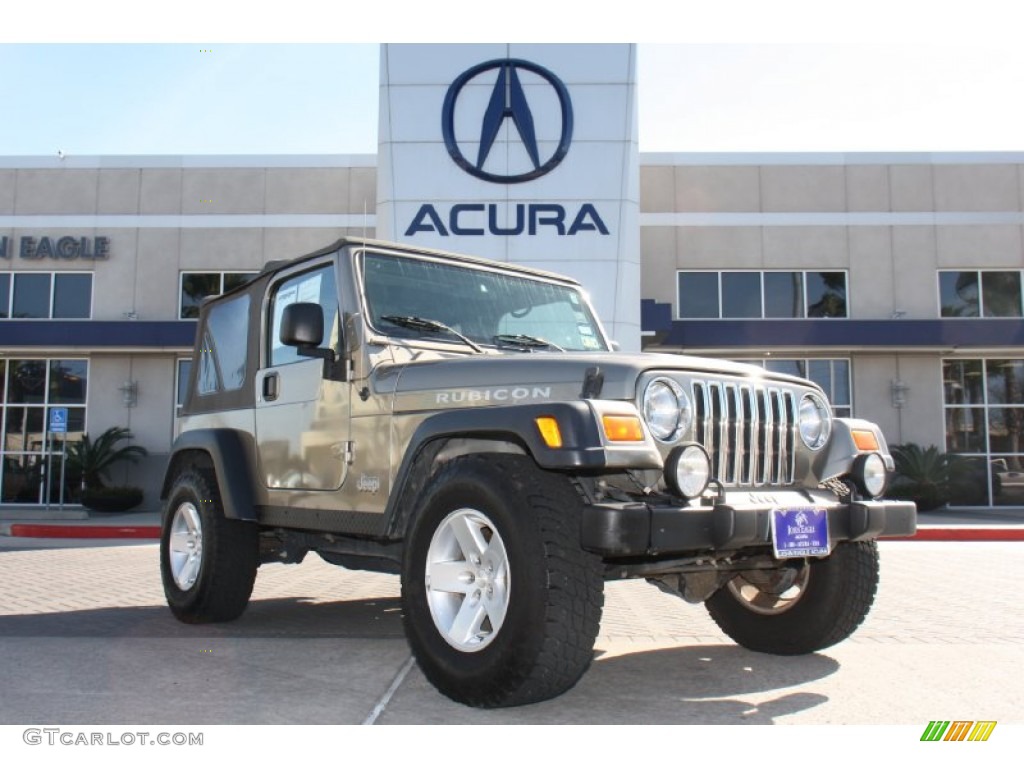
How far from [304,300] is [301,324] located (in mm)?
1047

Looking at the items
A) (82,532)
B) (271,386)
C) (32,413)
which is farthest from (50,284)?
(271,386)

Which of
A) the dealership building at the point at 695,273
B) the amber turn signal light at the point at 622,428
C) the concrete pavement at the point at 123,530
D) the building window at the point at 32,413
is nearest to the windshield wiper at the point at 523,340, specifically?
the amber turn signal light at the point at 622,428

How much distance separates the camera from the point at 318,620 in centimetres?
611

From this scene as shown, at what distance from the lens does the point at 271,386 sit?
18.1ft

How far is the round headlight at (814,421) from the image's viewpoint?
4465 millimetres

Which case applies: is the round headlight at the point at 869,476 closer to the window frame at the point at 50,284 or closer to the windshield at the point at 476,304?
the windshield at the point at 476,304

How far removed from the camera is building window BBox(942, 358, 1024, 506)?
827 inches

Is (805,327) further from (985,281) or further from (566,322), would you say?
(566,322)

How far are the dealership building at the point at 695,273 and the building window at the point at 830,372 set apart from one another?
0.05 metres

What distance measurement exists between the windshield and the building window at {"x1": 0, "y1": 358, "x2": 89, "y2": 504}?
62.5 feet

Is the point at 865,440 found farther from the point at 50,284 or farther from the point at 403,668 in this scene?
the point at 50,284

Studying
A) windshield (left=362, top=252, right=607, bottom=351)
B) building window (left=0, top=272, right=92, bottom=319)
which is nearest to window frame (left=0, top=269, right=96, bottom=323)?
building window (left=0, top=272, right=92, bottom=319)
